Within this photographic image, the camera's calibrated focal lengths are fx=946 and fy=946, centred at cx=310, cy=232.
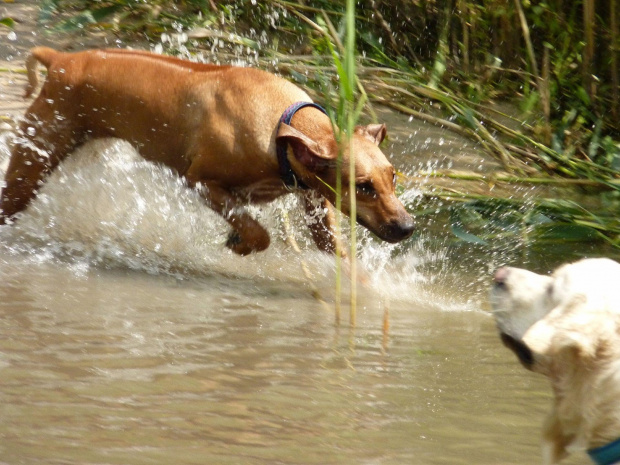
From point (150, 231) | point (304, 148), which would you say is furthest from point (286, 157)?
point (150, 231)

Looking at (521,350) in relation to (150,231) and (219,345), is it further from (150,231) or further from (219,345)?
(150,231)

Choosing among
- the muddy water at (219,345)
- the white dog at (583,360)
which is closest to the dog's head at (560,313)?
the white dog at (583,360)

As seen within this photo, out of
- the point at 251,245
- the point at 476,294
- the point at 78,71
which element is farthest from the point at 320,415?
the point at 78,71

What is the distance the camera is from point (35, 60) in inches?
218

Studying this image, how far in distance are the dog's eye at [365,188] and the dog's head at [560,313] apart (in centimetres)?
171

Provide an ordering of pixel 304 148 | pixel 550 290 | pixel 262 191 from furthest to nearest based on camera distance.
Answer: pixel 262 191 < pixel 304 148 < pixel 550 290

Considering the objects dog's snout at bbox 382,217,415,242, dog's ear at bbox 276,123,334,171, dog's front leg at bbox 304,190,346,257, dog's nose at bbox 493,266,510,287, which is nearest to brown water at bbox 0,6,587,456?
dog's front leg at bbox 304,190,346,257

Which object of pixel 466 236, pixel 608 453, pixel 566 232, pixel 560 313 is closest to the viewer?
pixel 608 453

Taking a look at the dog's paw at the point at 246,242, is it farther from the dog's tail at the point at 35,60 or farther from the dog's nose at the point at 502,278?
the dog's nose at the point at 502,278

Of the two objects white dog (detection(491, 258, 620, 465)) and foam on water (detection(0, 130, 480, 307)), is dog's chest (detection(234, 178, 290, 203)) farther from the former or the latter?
white dog (detection(491, 258, 620, 465))

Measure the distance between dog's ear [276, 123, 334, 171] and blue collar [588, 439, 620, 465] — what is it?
239cm

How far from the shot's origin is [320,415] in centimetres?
313

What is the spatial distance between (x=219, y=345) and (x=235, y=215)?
49.5 inches

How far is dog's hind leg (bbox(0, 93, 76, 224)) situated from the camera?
16.9ft
